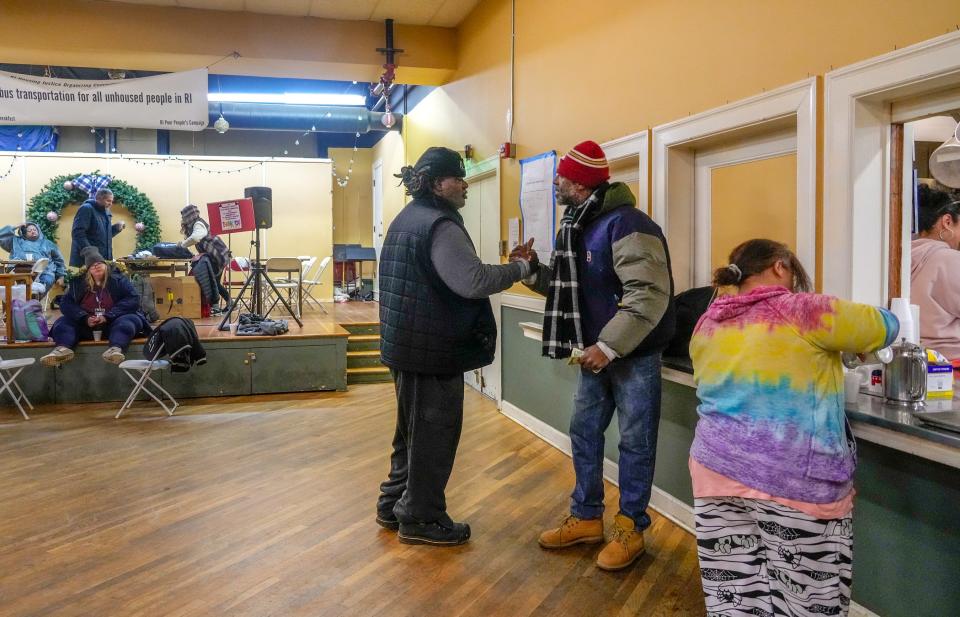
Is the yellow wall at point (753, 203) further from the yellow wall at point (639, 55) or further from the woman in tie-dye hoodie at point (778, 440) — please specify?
the woman in tie-dye hoodie at point (778, 440)

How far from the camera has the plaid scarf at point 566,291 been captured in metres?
2.91

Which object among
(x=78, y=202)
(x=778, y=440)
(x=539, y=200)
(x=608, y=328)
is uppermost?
(x=78, y=202)

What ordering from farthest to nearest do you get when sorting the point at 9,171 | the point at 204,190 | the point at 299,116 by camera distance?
the point at 204,190, the point at 299,116, the point at 9,171

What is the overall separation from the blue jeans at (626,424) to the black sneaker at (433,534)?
598mm

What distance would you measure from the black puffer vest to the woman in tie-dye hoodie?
1.22 meters

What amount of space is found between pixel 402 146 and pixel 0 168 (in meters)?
6.70

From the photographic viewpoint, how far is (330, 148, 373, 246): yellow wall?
1433 cm

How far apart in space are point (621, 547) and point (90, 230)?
23.3 ft

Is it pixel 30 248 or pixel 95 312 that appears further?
pixel 30 248

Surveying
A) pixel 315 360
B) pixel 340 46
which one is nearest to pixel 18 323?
pixel 315 360

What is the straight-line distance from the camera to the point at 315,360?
6.60 metres

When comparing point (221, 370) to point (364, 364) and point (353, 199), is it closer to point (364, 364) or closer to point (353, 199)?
point (364, 364)

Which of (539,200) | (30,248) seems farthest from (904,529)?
(30,248)

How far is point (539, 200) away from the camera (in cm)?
495
